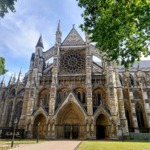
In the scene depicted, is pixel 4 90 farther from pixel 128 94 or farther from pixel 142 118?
pixel 142 118

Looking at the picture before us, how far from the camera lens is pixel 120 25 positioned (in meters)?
10.8

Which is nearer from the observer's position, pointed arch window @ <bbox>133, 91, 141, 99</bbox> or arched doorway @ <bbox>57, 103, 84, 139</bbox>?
arched doorway @ <bbox>57, 103, 84, 139</bbox>

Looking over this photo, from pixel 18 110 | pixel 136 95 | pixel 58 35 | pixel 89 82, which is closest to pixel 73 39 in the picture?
pixel 58 35

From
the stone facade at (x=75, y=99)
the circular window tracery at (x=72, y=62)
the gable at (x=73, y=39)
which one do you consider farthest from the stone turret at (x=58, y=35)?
the circular window tracery at (x=72, y=62)

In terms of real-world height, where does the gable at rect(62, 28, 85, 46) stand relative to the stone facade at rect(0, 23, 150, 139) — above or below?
above

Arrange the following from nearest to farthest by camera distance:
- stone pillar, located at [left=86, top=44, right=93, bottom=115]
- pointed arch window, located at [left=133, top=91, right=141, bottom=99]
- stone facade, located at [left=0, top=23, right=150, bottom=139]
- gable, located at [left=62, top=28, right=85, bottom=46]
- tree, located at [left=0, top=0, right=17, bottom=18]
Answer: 1. tree, located at [left=0, top=0, right=17, bottom=18]
2. stone facade, located at [left=0, top=23, right=150, bottom=139]
3. stone pillar, located at [left=86, top=44, right=93, bottom=115]
4. gable, located at [left=62, top=28, right=85, bottom=46]
5. pointed arch window, located at [left=133, top=91, right=141, bottom=99]

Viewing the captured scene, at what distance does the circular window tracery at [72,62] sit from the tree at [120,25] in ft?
65.8

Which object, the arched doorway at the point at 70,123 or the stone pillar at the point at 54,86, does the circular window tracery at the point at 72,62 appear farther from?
the arched doorway at the point at 70,123

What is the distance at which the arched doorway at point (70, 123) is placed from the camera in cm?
2847

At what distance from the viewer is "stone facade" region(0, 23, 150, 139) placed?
27.8 m

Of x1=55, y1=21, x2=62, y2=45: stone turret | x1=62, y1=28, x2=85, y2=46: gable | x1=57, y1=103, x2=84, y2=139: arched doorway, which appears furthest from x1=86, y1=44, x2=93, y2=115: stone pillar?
x1=55, y1=21, x2=62, y2=45: stone turret

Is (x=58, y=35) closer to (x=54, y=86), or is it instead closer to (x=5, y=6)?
(x=54, y=86)

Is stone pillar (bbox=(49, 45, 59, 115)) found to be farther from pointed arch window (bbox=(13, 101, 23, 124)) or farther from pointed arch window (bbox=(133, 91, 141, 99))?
pointed arch window (bbox=(133, 91, 141, 99))

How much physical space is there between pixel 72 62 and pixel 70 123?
12093mm
